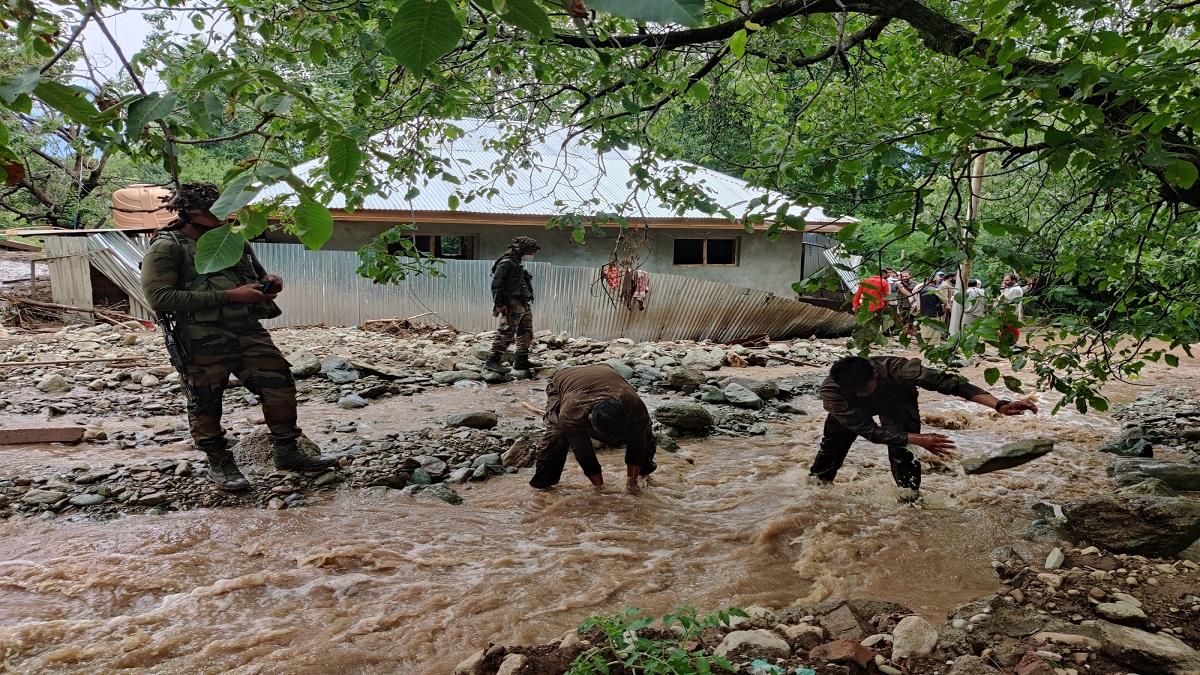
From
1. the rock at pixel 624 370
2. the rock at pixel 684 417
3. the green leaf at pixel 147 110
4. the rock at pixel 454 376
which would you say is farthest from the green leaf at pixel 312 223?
the rock at pixel 624 370

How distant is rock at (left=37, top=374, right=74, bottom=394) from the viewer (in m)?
7.11

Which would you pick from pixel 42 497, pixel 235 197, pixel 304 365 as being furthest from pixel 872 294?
pixel 304 365

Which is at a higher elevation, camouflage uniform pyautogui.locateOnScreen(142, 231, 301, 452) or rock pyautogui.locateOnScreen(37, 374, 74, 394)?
camouflage uniform pyautogui.locateOnScreen(142, 231, 301, 452)

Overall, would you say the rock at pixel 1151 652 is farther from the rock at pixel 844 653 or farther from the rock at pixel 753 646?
the rock at pixel 753 646

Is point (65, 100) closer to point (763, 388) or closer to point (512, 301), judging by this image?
point (512, 301)

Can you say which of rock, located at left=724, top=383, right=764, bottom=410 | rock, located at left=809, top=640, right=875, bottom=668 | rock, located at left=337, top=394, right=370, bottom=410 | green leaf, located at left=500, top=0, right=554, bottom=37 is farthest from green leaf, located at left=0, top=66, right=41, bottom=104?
rock, located at left=724, top=383, right=764, bottom=410

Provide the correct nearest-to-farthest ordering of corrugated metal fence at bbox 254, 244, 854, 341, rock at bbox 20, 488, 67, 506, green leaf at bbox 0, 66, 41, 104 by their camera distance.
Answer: green leaf at bbox 0, 66, 41, 104 < rock at bbox 20, 488, 67, 506 < corrugated metal fence at bbox 254, 244, 854, 341

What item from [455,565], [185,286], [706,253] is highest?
[706,253]

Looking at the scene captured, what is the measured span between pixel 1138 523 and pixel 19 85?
15.3 ft

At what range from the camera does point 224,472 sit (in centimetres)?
441

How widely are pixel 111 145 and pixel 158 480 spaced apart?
3.29 m

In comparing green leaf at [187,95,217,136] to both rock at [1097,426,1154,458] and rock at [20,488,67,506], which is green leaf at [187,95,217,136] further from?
rock at [1097,426,1154,458]

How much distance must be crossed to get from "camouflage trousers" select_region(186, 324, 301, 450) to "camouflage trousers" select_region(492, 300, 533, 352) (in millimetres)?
4510

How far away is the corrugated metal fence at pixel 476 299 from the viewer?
1166cm
